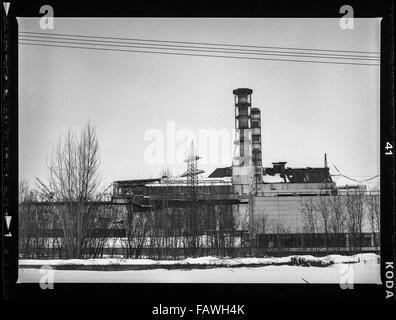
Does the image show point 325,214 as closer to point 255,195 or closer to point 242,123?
point 255,195

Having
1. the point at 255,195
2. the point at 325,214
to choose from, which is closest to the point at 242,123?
the point at 255,195

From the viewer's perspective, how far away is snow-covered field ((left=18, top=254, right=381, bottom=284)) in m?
3.12

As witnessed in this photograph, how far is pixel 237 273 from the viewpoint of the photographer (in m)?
3.21

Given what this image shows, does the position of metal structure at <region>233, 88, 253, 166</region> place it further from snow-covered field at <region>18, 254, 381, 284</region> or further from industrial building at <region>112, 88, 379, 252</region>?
snow-covered field at <region>18, 254, 381, 284</region>

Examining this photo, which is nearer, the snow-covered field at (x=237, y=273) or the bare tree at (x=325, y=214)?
the snow-covered field at (x=237, y=273)

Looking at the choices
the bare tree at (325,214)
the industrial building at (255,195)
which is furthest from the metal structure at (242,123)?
the bare tree at (325,214)

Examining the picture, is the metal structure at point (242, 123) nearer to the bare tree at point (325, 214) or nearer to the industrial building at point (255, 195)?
the industrial building at point (255, 195)

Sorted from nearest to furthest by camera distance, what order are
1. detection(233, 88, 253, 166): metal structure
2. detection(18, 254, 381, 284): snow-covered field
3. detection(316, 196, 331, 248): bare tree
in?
detection(18, 254, 381, 284): snow-covered field, detection(233, 88, 253, 166): metal structure, detection(316, 196, 331, 248): bare tree

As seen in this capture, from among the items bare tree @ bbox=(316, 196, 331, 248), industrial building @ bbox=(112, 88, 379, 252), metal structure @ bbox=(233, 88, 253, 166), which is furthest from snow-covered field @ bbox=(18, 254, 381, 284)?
metal structure @ bbox=(233, 88, 253, 166)

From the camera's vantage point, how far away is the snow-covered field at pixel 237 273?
10.2 ft

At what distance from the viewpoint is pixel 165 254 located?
137 inches
